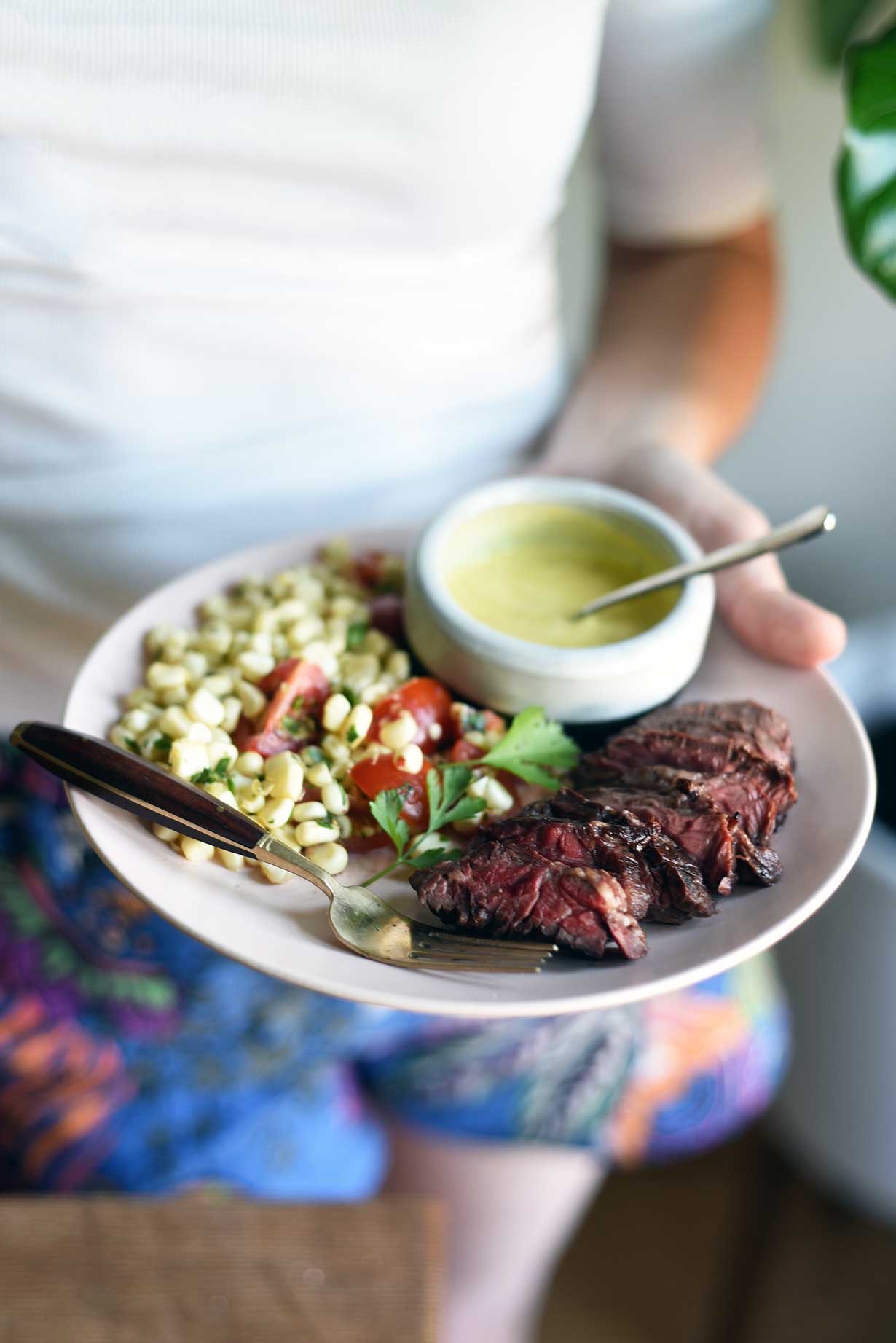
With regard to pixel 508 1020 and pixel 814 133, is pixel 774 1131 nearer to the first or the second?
pixel 508 1020

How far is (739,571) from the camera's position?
971mm

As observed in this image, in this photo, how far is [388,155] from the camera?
0.99 metres

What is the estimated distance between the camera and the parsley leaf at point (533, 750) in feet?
2.73

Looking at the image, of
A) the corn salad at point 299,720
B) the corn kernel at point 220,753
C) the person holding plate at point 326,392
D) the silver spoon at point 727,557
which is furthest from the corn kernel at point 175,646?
the silver spoon at point 727,557

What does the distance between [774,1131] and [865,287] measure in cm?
147

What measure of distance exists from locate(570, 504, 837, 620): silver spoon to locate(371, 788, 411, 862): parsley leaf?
0.25m

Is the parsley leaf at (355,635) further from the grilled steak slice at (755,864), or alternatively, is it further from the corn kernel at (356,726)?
the grilled steak slice at (755,864)

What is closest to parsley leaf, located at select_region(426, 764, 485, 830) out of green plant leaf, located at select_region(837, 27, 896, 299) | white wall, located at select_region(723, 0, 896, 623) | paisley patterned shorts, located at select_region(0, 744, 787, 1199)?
paisley patterned shorts, located at select_region(0, 744, 787, 1199)

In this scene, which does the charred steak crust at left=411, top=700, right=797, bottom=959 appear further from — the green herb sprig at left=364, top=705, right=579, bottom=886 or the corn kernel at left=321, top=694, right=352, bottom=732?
the corn kernel at left=321, top=694, right=352, bottom=732

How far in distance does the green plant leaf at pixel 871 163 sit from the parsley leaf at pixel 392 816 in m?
0.77

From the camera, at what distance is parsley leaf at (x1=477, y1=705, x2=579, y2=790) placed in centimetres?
83

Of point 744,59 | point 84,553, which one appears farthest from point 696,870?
point 744,59

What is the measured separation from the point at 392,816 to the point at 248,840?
0.10 m

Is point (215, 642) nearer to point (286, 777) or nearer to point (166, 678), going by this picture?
point (166, 678)
